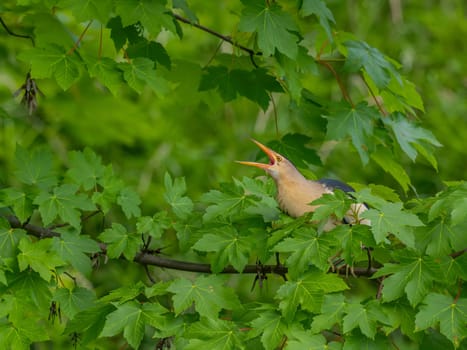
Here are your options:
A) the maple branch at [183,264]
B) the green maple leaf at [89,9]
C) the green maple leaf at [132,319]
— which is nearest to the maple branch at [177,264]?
the maple branch at [183,264]

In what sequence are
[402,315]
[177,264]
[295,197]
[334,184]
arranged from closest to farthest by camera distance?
[402,315] → [177,264] → [295,197] → [334,184]

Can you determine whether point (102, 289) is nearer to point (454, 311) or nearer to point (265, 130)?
point (265, 130)

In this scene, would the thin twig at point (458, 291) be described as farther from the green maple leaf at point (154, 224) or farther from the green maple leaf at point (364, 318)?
the green maple leaf at point (154, 224)

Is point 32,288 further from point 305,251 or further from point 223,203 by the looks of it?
point 305,251

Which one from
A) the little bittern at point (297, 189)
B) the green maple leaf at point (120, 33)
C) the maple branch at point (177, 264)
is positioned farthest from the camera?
the green maple leaf at point (120, 33)

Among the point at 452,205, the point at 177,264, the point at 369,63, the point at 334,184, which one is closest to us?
the point at 452,205

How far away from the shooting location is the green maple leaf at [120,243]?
9.55 ft

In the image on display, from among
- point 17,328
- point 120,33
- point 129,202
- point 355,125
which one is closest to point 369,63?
point 355,125

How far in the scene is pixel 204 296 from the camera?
2621 millimetres

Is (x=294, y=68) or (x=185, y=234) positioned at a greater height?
(x=294, y=68)

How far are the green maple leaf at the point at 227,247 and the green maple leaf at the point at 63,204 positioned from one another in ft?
1.71

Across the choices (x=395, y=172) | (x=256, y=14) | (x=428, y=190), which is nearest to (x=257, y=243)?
(x=256, y=14)

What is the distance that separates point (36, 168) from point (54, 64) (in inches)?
15.0

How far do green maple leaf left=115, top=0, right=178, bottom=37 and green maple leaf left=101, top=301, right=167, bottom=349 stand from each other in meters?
0.97
